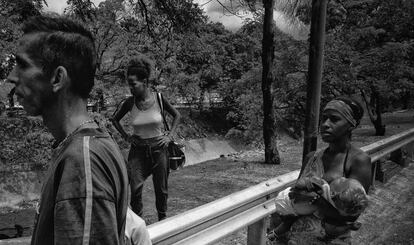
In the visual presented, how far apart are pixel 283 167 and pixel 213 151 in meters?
11.6

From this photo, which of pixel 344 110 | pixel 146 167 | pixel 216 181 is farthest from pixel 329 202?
pixel 216 181

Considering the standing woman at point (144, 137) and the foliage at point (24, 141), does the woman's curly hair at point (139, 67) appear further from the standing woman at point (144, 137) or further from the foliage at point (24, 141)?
the foliage at point (24, 141)

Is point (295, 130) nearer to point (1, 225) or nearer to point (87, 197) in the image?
point (1, 225)

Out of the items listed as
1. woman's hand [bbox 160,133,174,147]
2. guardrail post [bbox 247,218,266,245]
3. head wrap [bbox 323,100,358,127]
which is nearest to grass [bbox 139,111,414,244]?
guardrail post [bbox 247,218,266,245]

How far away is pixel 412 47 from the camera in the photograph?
16.7 m

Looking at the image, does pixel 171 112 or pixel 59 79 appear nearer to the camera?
pixel 59 79

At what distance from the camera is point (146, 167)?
459 cm

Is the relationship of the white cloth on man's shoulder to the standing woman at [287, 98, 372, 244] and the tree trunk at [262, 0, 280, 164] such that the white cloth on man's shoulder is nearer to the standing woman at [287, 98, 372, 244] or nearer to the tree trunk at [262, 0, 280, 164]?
the standing woman at [287, 98, 372, 244]

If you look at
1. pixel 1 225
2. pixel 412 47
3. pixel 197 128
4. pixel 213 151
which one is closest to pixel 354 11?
pixel 412 47

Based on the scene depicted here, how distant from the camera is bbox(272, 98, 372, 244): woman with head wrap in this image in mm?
2902

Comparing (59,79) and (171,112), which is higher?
(59,79)

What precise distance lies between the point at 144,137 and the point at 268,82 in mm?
6267

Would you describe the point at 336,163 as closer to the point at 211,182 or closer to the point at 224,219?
the point at 224,219

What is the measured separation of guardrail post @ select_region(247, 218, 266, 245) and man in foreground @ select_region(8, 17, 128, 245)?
8.22 feet
